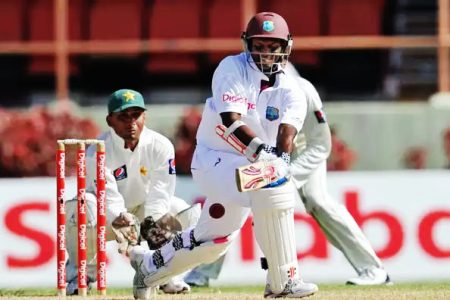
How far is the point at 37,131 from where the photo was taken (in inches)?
559

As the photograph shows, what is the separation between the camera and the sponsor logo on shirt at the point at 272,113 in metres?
8.30

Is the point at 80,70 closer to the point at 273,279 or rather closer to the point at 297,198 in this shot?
the point at 297,198

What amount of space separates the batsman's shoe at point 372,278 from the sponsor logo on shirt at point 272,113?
8.75 ft

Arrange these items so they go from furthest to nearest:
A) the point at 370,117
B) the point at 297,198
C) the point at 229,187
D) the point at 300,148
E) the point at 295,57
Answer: the point at 295,57 < the point at 370,117 < the point at 297,198 < the point at 300,148 < the point at 229,187

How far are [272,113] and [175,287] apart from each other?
1.99m

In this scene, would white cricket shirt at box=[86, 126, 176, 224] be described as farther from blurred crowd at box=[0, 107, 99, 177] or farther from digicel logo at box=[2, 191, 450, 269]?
blurred crowd at box=[0, 107, 99, 177]

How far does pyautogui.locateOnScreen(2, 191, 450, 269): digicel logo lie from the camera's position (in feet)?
37.6

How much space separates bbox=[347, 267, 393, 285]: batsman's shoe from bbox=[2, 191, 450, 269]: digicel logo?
2.70ft

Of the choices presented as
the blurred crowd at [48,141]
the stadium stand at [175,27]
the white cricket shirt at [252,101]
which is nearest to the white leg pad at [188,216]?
the white cricket shirt at [252,101]

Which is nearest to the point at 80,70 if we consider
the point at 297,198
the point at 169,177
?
the point at 297,198

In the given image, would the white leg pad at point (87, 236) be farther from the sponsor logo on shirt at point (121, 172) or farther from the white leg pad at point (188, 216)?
the white leg pad at point (188, 216)

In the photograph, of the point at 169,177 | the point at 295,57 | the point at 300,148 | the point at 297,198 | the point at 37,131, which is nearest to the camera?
the point at 169,177

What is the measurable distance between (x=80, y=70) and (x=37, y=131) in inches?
134

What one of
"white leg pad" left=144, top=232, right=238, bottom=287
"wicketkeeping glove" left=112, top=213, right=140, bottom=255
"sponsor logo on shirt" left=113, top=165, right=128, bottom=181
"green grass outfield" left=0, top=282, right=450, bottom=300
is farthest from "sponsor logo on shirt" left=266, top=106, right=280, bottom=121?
"sponsor logo on shirt" left=113, top=165, right=128, bottom=181
